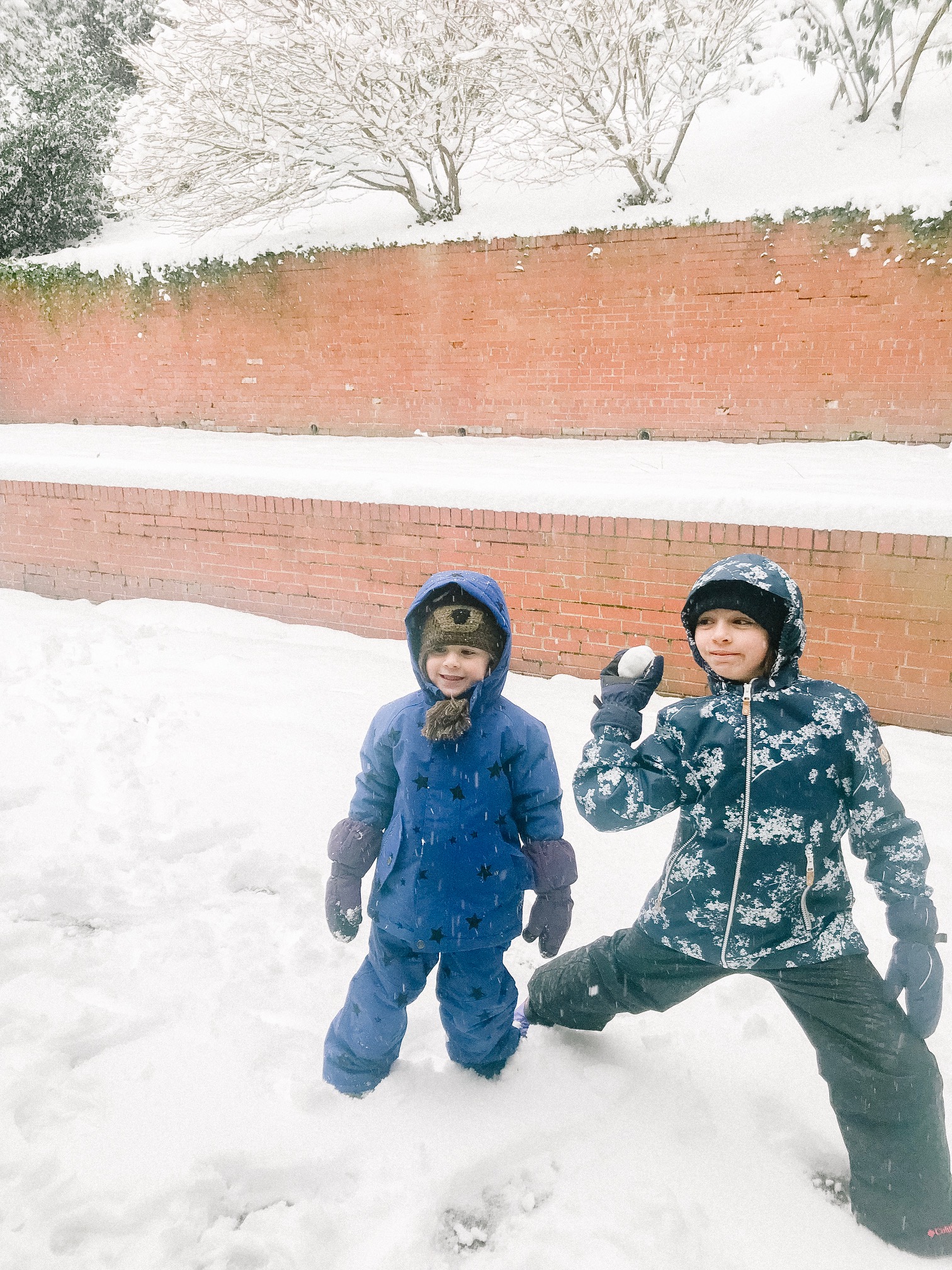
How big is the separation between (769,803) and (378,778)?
3.06 ft

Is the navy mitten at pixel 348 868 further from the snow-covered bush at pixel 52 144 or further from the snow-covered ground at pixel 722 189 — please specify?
the snow-covered bush at pixel 52 144

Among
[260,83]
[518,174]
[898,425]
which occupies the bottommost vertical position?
[898,425]

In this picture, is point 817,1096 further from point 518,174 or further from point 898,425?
point 518,174

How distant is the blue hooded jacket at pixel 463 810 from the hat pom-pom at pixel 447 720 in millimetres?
63

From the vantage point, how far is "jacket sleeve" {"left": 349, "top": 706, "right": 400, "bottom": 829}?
1.92m

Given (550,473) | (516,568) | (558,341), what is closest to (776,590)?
(516,568)

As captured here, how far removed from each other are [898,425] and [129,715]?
7086 millimetres

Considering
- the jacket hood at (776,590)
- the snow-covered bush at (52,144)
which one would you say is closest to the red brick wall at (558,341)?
the snow-covered bush at (52,144)

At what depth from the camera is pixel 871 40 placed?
9578 mm

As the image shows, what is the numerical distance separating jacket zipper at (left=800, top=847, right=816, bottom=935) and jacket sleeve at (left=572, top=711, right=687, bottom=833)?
11.2 inches

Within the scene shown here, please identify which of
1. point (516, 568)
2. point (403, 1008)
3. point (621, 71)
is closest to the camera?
point (403, 1008)

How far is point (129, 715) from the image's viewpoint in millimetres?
4039

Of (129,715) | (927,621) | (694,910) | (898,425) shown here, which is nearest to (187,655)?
(129,715)

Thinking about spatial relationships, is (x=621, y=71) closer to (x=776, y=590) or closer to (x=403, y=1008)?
(x=776, y=590)
